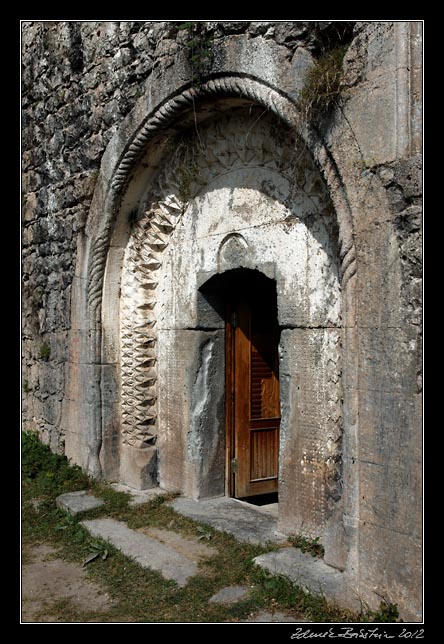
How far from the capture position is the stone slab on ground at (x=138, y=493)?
18.2 feet

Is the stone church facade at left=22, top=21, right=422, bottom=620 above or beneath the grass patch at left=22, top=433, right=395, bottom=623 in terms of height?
above

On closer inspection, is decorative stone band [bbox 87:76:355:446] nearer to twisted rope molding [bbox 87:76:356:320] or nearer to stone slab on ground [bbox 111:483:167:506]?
twisted rope molding [bbox 87:76:356:320]

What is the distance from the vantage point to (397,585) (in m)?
3.14

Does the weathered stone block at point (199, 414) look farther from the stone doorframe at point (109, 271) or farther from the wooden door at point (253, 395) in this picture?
the stone doorframe at point (109, 271)

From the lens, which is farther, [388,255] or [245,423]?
[245,423]

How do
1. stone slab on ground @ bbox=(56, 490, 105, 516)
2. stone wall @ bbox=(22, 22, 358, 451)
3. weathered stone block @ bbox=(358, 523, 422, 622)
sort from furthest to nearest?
stone wall @ bbox=(22, 22, 358, 451) < stone slab on ground @ bbox=(56, 490, 105, 516) < weathered stone block @ bbox=(358, 523, 422, 622)

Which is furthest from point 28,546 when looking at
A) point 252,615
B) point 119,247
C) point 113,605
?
point 119,247

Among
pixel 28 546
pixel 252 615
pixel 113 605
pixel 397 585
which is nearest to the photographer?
pixel 397 585

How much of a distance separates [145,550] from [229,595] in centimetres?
98

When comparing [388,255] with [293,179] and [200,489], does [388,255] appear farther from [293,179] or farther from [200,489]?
[200,489]

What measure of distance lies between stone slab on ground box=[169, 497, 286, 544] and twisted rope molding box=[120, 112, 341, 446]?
0.93 m

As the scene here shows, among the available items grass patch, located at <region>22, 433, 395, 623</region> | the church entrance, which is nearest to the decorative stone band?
grass patch, located at <region>22, 433, 395, 623</region>

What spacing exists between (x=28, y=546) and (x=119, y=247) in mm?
2857

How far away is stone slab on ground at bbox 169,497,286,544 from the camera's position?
14.7 feet
